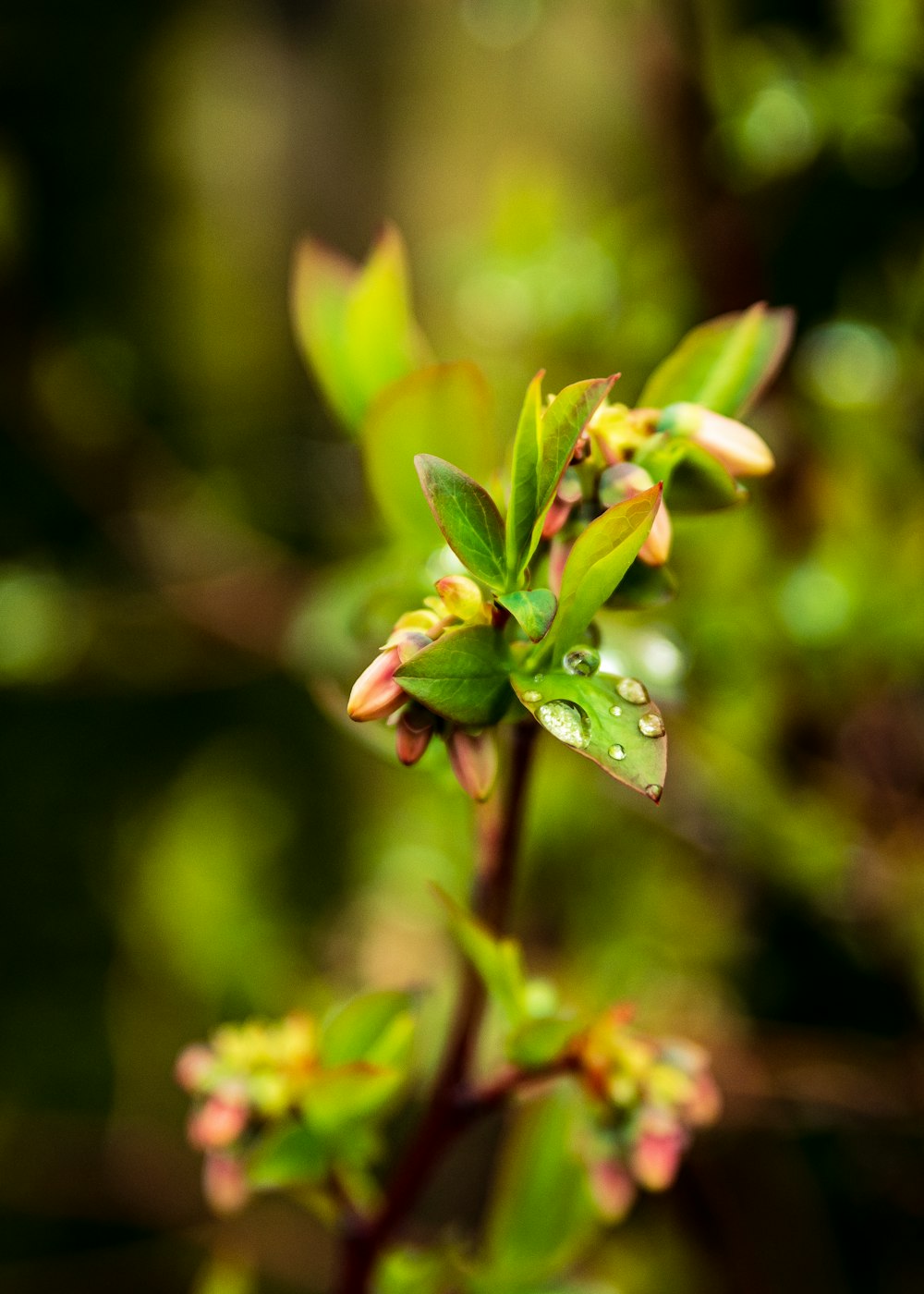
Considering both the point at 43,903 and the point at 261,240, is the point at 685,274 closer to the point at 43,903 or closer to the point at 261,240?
the point at 261,240

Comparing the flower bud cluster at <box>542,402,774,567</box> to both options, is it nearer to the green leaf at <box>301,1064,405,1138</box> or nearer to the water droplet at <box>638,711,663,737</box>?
the water droplet at <box>638,711,663,737</box>

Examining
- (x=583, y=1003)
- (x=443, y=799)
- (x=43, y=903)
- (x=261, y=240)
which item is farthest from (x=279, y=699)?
(x=583, y=1003)

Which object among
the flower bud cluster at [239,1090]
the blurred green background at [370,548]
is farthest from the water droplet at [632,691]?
the flower bud cluster at [239,1090]

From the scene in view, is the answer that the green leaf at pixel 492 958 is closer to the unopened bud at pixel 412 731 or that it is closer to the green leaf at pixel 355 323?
the unopened bud at pixel 412 731

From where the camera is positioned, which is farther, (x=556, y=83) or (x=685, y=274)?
(x=556, y=83)

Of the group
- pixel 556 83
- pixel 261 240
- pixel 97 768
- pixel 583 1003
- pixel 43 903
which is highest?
pixel 556 83
